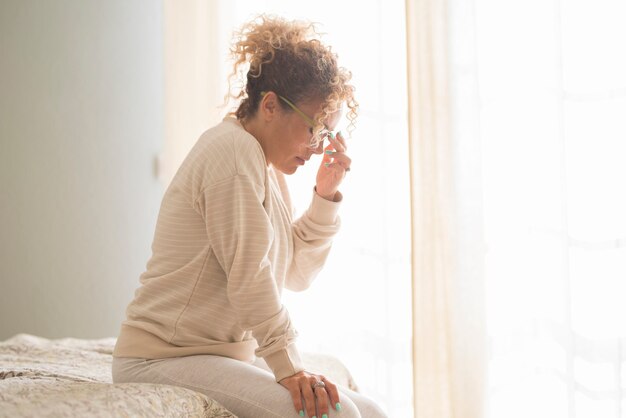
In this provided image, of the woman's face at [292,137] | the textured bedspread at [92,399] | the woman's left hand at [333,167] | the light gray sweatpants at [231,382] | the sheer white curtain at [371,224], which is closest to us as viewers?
the textured bedspread at [92,399]

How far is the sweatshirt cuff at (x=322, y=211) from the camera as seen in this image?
5.08 ft

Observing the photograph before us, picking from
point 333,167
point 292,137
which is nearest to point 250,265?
point 292,137

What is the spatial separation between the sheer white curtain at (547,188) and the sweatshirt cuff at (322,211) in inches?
25.4

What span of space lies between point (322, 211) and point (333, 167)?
0.34 ft

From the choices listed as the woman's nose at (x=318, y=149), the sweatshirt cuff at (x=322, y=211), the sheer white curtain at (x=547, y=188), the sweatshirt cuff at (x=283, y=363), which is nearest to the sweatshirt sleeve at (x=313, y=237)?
the sweatshirt cuff at (x=322, y=211)

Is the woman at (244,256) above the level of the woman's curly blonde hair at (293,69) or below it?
below

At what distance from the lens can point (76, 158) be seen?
2.80 m

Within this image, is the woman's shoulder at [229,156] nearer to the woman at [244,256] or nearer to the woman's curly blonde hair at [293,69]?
the woman at [244,256]

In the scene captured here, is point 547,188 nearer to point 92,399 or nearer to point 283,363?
point 283,363

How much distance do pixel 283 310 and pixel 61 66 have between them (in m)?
2.00

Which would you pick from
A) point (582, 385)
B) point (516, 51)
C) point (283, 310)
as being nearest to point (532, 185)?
point (516, 51)

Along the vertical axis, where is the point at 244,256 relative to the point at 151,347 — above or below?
above

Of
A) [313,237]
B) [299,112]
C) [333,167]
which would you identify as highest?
[299,112]

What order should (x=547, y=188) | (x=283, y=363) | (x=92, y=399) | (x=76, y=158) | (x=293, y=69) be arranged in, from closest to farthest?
(x=92, y=399), (x=283, y=363), (x=293, y=69), (x=547, y=188), (x=76, y=158)
